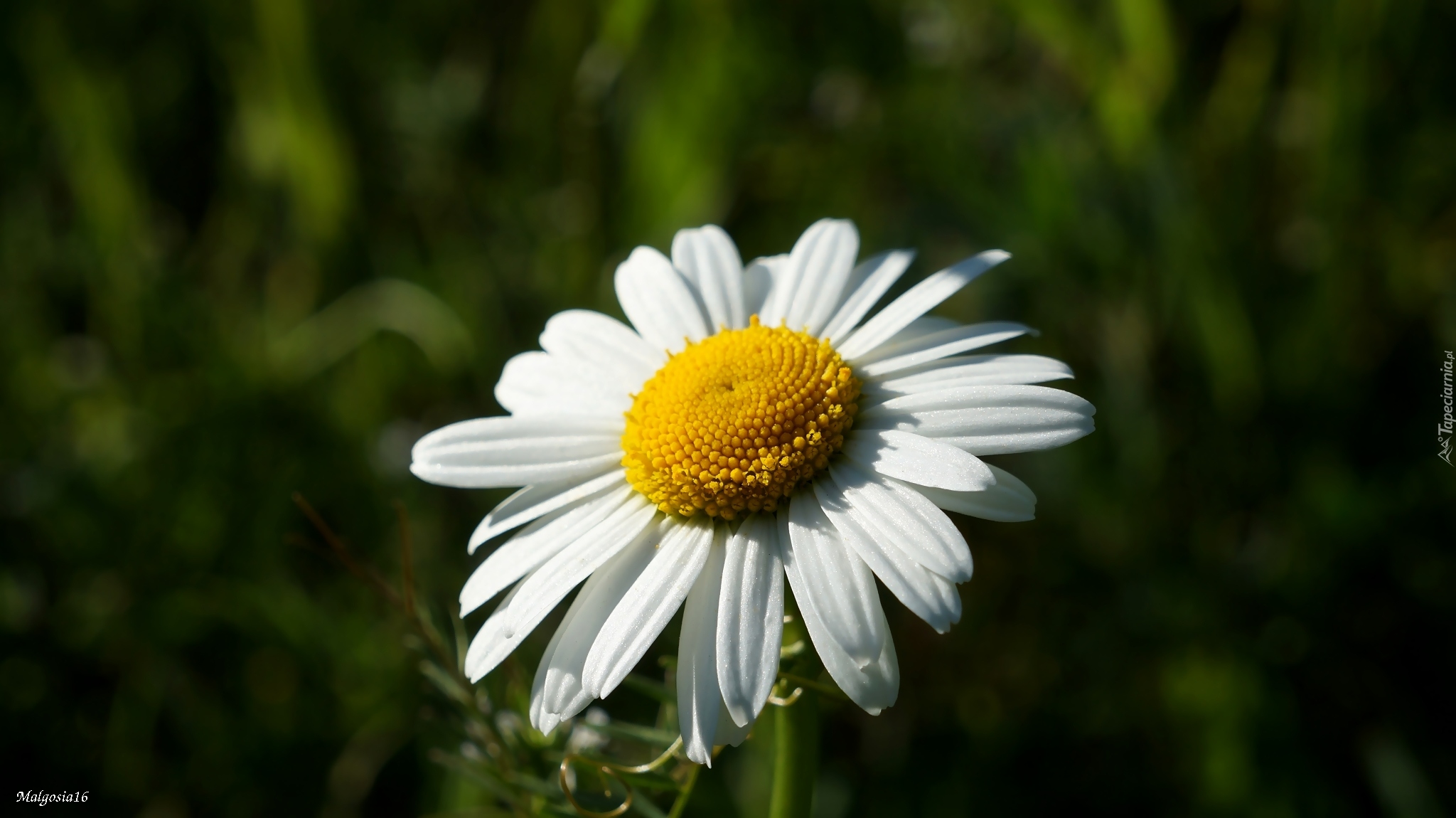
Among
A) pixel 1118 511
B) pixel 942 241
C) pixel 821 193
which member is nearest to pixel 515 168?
pixel 821 193

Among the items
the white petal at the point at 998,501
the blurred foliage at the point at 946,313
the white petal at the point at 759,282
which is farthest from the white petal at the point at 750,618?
the blurred foliage at the point at 946,313

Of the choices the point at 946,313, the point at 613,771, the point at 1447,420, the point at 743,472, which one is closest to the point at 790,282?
the point at 743,472

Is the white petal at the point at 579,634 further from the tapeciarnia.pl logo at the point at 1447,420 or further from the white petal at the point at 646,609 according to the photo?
the tapeciarnia.pl logo at the point at 1447,420

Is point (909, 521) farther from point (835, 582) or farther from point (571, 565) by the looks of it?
point (571, 565)

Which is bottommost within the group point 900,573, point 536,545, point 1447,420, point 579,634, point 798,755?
point 1447,420

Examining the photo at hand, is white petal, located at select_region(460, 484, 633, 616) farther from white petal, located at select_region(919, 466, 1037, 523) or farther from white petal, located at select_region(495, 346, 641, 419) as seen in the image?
white petal, located at select_region(919, 466, 1037, 523)

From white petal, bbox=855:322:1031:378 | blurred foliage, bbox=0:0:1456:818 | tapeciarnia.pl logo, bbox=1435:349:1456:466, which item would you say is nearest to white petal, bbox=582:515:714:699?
white petal, bbox=855:322:1031:378
